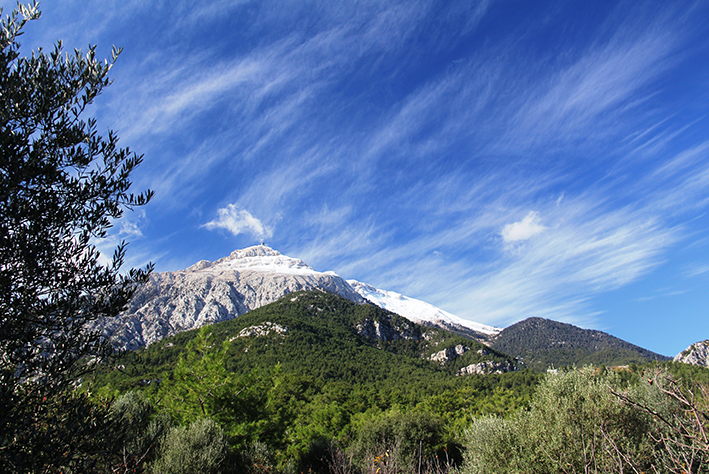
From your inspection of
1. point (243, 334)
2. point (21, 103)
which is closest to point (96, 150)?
point (21, 103)

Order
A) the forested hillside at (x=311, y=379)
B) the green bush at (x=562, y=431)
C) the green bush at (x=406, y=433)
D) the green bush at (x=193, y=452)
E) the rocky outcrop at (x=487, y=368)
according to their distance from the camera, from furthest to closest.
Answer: the rocky outcrop at (x=487, y=368)
the green bush at (x=406, y=433)
the forested hillside at (x=311, y=379)
the green bush at (x=562, y=431)
the green bush at (x=193, y=452)

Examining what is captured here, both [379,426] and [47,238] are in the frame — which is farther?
[379,426]

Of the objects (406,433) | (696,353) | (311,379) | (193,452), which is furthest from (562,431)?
(696,353)

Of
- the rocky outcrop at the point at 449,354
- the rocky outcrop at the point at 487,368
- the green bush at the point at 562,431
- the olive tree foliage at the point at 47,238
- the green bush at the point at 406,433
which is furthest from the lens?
the rocky outcrop at the point at 449,354

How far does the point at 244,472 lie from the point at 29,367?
13.5 m

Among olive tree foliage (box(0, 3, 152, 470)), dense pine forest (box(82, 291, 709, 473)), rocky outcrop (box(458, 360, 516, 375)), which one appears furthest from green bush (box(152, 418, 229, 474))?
rocky outcrop (box(458, 360, 516, 375))

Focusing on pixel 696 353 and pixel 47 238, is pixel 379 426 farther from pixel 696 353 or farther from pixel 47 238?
pixel 696 353

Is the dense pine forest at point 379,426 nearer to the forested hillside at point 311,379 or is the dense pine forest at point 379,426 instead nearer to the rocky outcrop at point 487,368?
the forested hillside at point 311,379

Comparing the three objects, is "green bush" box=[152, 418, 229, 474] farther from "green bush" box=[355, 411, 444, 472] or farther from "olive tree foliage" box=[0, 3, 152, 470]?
"green bush" box=[355, 411, 444, 472]

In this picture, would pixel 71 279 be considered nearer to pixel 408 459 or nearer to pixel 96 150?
pixel 96 150

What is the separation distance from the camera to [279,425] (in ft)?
86.9

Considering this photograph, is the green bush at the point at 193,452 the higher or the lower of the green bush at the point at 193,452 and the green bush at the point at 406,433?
the higher

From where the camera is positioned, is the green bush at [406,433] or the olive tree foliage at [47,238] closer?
the olive tree foliage at [47,238]

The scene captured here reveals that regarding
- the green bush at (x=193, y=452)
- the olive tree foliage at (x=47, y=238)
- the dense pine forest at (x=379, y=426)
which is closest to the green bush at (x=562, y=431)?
the dense pine forest at (x=379, y=426)
